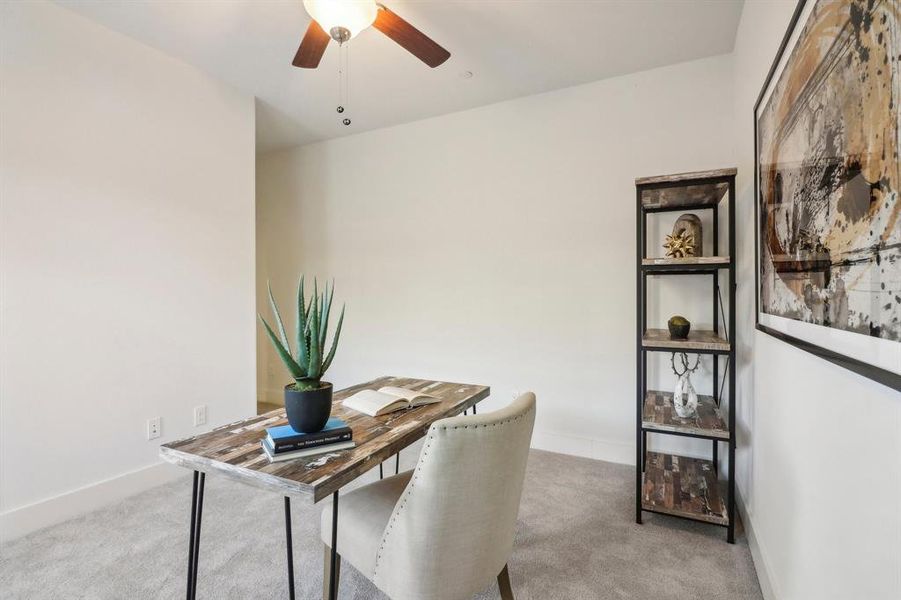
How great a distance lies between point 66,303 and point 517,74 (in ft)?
9.17

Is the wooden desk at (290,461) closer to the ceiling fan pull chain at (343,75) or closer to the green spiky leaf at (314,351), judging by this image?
the green spiky leaf at (314,351)

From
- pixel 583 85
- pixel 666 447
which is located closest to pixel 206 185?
pixel 583 85

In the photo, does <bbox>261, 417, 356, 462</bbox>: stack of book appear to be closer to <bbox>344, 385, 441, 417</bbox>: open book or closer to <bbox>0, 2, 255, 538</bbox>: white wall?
<bbox>344, 385, 441, 417</bbox>: open book

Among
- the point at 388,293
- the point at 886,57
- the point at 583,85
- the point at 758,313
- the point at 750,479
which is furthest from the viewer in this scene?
the point at 388,293

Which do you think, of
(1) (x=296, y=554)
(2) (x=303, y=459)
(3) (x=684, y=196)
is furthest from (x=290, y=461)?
(3) (x=684, y=196)

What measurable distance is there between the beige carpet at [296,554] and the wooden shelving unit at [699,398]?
12cm

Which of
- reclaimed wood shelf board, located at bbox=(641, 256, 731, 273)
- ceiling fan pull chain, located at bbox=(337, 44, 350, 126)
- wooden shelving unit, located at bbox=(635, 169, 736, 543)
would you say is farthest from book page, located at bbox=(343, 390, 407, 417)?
ceiling fan pull chain, located at bbox=(337, 44, 350, 126)

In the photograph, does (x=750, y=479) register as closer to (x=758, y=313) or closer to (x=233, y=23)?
(x=758, y=313)

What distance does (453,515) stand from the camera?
3.46 ft

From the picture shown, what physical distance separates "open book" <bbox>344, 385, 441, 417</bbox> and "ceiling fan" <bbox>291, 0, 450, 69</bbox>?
1397 millimetres

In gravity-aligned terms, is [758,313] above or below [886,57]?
below

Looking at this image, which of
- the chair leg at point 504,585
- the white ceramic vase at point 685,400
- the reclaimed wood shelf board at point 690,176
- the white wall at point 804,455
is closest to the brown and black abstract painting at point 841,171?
the white wall at point 804,455

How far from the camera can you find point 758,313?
1617 mm

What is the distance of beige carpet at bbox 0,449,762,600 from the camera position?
156 centimetres
